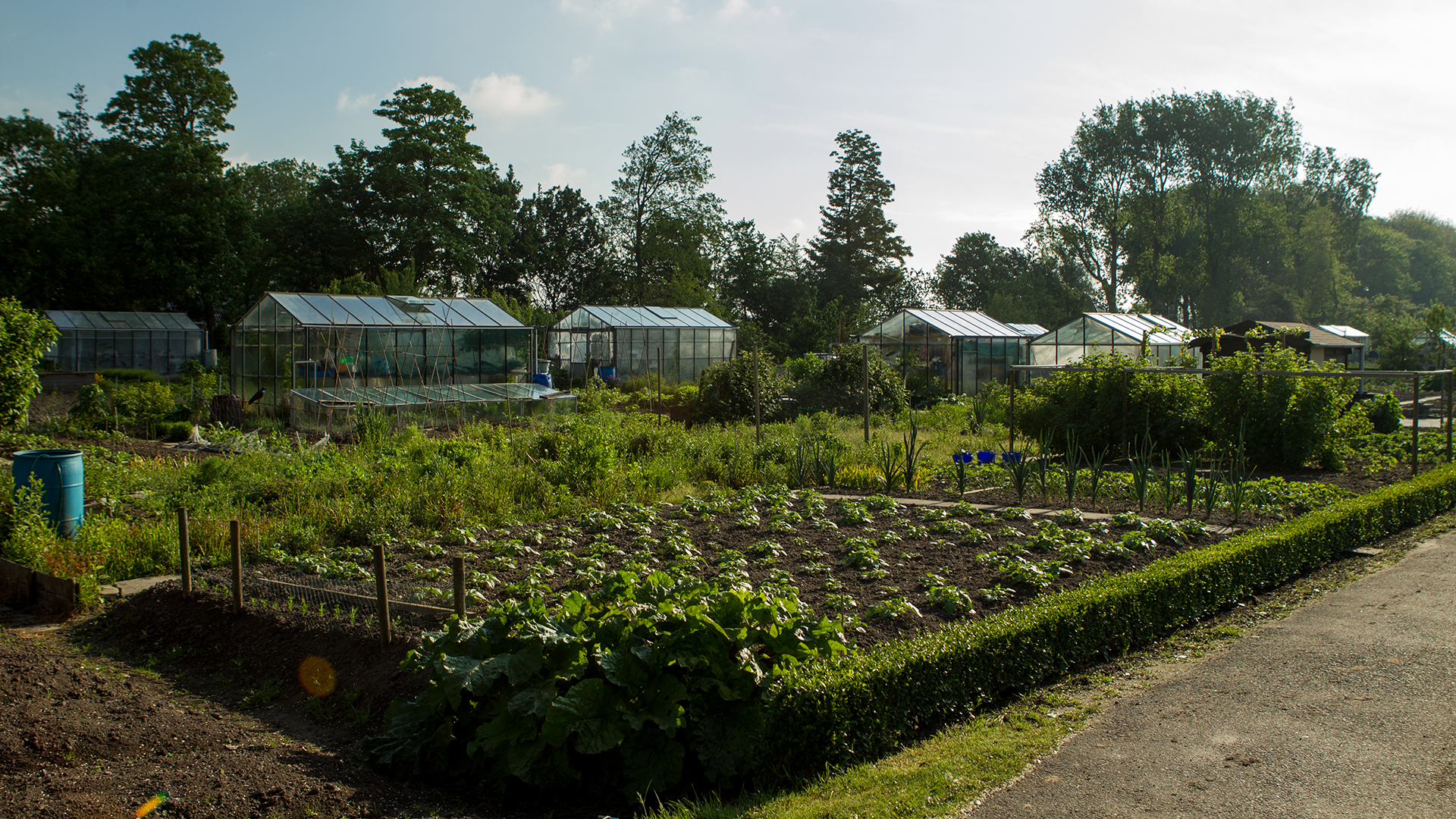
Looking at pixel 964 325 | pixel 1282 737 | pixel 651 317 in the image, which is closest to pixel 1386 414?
pixel 964 325

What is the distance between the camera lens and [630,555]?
638cm

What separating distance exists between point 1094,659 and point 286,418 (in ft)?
55.8

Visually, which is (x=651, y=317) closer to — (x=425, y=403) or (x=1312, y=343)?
(x=425, y=403)

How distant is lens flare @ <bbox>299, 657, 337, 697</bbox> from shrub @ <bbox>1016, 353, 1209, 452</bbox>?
10.3m

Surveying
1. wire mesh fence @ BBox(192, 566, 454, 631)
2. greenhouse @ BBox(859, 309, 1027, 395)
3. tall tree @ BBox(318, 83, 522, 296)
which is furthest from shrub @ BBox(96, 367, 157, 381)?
wire mesh fence @ BBox(192, 566, 454, 631)

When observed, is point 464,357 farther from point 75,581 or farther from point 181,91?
point 181,91

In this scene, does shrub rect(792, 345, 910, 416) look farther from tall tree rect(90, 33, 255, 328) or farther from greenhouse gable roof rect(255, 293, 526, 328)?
tall tree rect(90, 33, 255, 328)

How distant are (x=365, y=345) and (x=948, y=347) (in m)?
16.4

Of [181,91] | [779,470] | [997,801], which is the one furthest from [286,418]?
[181,91]

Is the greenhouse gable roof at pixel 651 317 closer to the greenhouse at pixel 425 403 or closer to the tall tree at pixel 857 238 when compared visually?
the greenhouse at pixel 425 403

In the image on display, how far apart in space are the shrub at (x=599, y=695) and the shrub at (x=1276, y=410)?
31.1 feet

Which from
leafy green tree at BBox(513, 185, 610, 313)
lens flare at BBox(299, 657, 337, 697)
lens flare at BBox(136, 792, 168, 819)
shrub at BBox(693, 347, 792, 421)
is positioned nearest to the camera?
lens flare at BBox(136, 792, 168, 819)

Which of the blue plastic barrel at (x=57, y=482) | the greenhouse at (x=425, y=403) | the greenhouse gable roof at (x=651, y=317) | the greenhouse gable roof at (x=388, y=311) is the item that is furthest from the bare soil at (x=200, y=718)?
the greenhouse gable roof at (x=651, y=317)

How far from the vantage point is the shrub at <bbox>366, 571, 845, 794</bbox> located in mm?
3447
